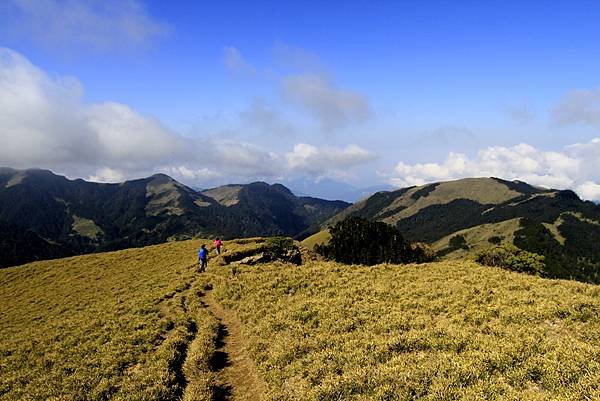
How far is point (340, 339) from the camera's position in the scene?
1989 cm

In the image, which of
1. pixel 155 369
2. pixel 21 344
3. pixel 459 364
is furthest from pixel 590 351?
pixel 21 344

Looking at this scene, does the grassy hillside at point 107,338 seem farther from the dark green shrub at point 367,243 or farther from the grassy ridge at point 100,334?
the dark green shrub at point 367,243

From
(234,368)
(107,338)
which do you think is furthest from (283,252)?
(234,368)

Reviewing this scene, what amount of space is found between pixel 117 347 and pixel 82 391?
506cm

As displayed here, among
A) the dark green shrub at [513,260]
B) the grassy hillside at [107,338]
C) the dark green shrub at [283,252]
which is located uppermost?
the dark green shrub at [283,252]

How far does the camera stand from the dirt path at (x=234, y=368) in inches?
704

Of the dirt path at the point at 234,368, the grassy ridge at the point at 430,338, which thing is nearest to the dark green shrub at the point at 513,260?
the grassy ridge at the point at 430,338

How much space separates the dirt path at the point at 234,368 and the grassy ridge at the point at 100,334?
1.48 meters

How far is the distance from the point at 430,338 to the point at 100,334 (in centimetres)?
2168

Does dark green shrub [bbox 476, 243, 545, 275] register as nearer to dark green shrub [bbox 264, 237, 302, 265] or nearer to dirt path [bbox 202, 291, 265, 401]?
dark green shrub [bbox 264, 237, 302, 265]

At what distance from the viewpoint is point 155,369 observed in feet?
65.7

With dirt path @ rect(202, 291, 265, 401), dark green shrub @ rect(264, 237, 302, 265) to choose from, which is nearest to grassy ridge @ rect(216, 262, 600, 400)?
dirt path @ rect(202, 291, 265, 401)

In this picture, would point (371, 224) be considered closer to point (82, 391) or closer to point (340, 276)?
point (340, 276)

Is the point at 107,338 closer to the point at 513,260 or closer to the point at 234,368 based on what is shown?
the point at 234,368
